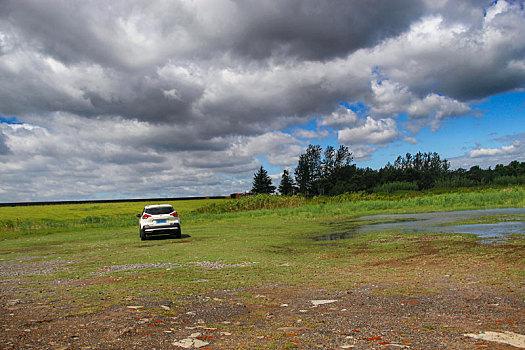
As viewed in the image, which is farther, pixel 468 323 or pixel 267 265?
pixel 267 265

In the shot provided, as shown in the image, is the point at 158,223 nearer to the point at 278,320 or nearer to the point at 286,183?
the point at 278,320

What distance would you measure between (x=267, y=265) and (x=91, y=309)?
5.75 meters

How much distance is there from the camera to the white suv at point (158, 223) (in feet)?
71.5

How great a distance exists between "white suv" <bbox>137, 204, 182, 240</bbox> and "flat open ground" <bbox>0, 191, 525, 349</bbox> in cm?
907

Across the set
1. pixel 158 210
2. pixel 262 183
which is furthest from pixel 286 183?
pixel 158 210

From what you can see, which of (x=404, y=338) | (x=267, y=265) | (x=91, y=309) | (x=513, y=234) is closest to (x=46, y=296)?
(x=91, y=309)

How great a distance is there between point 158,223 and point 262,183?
9390 cm

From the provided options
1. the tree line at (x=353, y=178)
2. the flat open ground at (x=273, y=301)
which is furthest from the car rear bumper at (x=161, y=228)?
the tree line at (x=353, y=178)

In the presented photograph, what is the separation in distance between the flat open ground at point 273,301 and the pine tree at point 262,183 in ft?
336

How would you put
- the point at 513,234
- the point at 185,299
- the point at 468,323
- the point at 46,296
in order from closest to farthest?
the point at 468,323
the point at 185,299
the point at 46,296
the point at 513,234

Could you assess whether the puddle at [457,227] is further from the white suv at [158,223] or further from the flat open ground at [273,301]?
the white suv at [158,223]

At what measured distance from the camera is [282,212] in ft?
148

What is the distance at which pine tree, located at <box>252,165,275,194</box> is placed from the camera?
115m

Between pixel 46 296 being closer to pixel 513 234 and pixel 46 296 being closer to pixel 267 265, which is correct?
pixel 267 265
